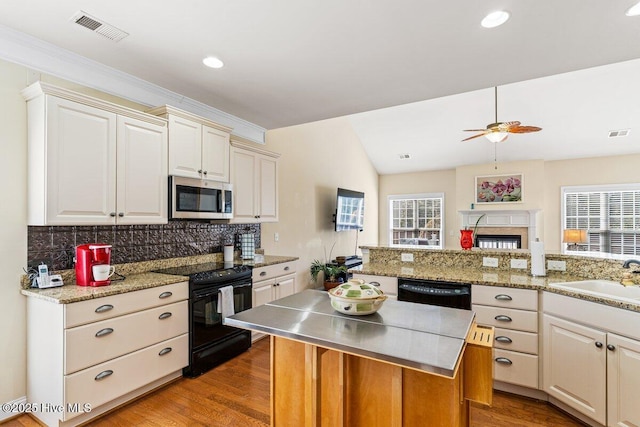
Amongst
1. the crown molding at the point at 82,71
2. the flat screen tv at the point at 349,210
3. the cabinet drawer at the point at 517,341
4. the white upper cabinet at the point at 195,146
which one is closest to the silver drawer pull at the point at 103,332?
the white upper cabinet at the point at 195,146

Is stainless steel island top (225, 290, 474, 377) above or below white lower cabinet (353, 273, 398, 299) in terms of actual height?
above

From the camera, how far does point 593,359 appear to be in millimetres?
2105

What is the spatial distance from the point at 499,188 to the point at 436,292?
5816 mm

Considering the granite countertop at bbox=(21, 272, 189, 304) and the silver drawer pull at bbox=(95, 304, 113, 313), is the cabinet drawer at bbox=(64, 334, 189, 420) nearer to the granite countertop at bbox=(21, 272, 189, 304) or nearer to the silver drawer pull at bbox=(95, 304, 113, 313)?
the silver drawer pull at bbox=(95, 304, 113, 313)

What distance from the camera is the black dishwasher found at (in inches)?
105

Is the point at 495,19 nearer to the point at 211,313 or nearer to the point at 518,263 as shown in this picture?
the point at 518,263

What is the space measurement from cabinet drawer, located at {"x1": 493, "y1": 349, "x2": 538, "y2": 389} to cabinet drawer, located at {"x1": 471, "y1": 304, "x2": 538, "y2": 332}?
21 cm

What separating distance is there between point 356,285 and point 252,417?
136 centimetres

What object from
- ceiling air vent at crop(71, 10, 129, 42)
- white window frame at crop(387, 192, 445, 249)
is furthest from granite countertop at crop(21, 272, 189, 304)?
white window frame at crop(387, 192, 445, 249)

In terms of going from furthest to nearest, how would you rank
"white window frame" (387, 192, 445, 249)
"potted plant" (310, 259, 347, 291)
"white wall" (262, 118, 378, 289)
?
"white window frame" (387, 192, 445, 249) < "potted plant" (310, 259, 347, 291) < "white wall" (262, 118, 378, 289)

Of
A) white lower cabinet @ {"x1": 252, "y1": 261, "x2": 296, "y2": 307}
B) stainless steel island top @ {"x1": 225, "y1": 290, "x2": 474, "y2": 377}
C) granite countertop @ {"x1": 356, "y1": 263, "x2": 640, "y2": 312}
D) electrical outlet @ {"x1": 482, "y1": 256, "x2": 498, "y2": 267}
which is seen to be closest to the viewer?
stainless steel island top @ {"x1": 225, "y1": 290, "x2": 474, "y2": 377}

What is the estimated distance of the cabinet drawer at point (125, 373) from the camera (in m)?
2.11

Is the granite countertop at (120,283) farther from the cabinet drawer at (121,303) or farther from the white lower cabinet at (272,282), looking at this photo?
the white lower cabinet at (272,282)

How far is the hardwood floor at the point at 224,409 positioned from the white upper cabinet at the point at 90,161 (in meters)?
1.41
